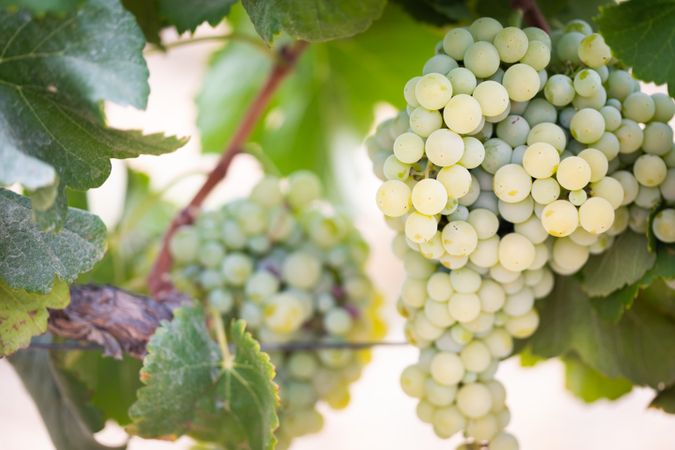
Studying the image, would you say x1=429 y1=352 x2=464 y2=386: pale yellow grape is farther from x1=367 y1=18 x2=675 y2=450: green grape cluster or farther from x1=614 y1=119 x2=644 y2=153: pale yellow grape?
x1=614 y1=119 x2=644 y2=153: pale yellow grape

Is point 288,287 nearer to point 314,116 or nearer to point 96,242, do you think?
point 96,242

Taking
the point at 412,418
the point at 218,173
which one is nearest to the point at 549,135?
the point at 218,173

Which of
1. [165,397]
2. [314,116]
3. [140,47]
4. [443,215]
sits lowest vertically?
[314,116]

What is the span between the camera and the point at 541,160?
414mm

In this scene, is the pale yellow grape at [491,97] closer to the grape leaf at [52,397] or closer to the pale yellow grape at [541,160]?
the pale yellow grape at [541,160]

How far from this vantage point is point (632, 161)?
47 cm

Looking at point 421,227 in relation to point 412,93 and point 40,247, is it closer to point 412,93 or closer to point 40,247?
point 412,93

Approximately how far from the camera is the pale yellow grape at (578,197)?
1.39 feet

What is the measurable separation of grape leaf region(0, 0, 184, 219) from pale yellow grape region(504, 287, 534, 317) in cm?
23

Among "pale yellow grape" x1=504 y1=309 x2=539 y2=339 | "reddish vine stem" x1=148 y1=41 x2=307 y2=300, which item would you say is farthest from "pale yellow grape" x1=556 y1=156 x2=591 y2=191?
"reddish vine stem" x1=148 y1=41 x2=307 y2=300

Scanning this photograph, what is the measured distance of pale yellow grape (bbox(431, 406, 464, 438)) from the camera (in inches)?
19.8

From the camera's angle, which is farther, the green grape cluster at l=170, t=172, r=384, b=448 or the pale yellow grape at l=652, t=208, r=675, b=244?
the green grape cluster at l=170, t=172, r=384, b=448

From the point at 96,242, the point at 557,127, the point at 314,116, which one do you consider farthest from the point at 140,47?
the point at 314,116

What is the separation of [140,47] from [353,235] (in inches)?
15.3
